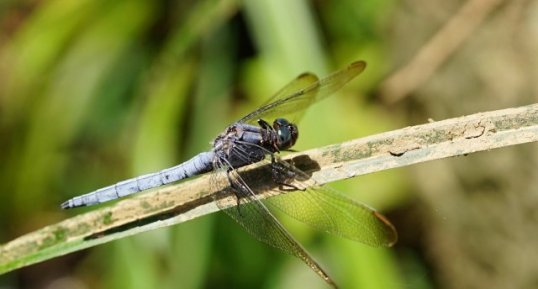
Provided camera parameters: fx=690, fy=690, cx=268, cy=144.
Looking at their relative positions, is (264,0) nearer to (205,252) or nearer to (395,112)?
(395,112)

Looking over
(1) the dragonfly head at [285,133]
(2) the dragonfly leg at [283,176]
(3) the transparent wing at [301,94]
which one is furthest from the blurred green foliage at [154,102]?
(2) the dragonfly leg at [283,176]

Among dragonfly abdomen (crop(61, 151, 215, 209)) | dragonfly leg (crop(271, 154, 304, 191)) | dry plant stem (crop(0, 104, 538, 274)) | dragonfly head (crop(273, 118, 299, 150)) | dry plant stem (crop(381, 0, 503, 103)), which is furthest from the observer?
dry plant stem (crop(381, 0, 503, 103))

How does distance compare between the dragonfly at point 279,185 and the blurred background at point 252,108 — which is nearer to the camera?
the dragonfly at point 279,185

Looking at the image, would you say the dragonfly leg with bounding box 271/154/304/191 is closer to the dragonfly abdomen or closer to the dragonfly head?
the dragonfly head

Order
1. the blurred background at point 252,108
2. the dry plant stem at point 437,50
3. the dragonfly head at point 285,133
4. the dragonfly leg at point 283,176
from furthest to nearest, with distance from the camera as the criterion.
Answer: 1. the dry plant stem at point 437,50
2. the blurred background at point 252,108
3. the dragonfly head at point 285,133
4. the dragonfly leg at point 283,176

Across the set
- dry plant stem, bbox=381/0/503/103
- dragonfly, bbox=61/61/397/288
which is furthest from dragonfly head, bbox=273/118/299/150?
dry plant stem, bbox=381/0/503/103

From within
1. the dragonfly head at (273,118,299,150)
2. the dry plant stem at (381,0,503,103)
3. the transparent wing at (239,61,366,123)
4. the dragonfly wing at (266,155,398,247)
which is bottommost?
the dragonfly wing at (266,155,398,247)

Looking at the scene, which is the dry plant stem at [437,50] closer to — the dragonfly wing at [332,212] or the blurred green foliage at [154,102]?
the blurred green foliage at [154,102]
